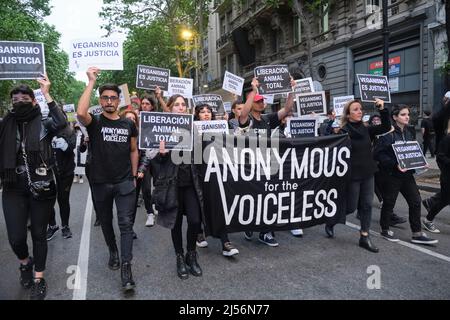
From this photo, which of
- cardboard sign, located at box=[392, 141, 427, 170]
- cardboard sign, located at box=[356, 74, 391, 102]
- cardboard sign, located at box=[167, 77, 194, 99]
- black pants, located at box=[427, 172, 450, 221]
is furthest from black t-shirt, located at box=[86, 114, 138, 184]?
cardboard sign, located at box=[167, 77, 194, 99]

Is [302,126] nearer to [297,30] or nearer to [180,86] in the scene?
[180,86]

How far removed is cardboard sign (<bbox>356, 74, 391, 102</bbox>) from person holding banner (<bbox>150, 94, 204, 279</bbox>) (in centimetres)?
296

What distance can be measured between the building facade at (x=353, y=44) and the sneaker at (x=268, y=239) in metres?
9.99

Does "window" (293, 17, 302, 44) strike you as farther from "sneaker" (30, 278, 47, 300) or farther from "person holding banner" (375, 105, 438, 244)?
"sneaker" (30, 278, 47, 300)

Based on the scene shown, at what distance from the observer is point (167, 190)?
3979 millimetres

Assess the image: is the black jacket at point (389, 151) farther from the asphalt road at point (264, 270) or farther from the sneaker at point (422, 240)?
the asphalt road at point (264, 270)

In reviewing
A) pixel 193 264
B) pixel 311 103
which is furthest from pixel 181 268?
pixel 311 103

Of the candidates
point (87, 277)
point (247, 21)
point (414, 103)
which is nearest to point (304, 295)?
point (87, 277)

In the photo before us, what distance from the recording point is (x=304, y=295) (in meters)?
3.49

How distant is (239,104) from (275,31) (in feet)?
74.7

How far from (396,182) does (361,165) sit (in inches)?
23.4

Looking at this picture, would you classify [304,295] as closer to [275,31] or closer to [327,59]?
[327,59]

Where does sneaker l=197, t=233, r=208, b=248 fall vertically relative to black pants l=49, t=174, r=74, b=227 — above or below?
below

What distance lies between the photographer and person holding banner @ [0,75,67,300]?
3518 millimetres
